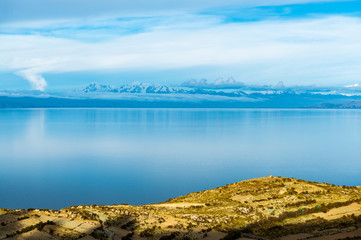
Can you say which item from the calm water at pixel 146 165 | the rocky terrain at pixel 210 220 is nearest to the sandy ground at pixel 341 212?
the rocky terrain at pixel 210 220

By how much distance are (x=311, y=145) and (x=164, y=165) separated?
51.3 metres

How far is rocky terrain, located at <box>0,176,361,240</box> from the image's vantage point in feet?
75.4

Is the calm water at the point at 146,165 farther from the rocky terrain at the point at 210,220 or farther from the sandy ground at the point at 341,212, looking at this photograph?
the sandy ground at the point at 341,212

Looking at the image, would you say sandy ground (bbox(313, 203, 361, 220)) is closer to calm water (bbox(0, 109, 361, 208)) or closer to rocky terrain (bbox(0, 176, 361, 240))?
rocky terrain (bbox(0, 176, 361, 240))

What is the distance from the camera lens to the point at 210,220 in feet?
88.9

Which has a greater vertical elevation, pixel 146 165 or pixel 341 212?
pixel 341 212

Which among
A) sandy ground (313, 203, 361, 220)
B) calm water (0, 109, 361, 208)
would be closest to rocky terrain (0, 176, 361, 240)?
sandy ground (313, 203, 361, 220)

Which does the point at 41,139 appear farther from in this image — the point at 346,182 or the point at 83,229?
the point at 83,229

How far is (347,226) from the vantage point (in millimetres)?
25719

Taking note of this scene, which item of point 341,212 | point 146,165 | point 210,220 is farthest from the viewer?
point 146,165

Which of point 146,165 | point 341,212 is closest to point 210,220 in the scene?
point 341,212

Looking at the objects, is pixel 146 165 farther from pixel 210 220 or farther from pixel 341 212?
pixel 341 212

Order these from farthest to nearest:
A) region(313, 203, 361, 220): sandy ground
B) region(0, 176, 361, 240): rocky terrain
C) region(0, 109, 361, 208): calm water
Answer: region(0, 109, 361, 208): calm water, region(313, 203, 361, 220): sandy ground, region(0, 176, 361, 240): rocky terrain

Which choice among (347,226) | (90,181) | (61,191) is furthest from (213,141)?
(347,226)
